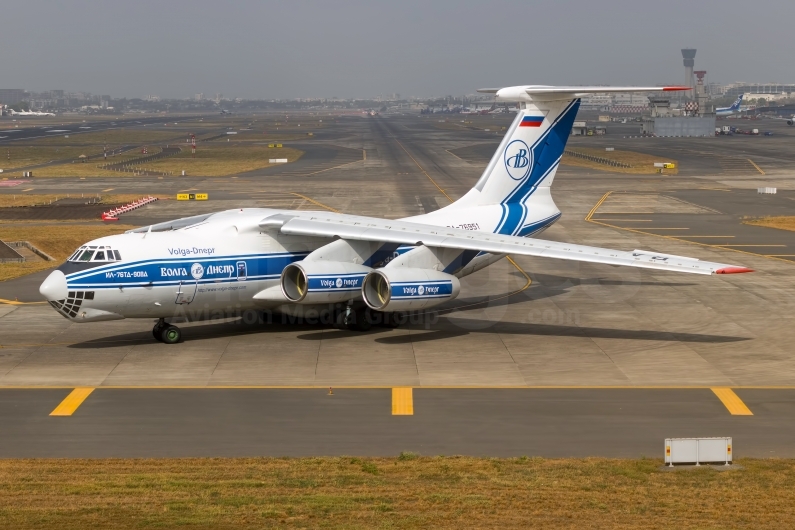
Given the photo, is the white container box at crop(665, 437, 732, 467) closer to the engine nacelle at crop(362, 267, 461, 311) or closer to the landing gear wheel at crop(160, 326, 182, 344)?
the engine nacelle at crop(362, 267, 461, 311)

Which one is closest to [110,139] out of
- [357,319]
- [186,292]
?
[357,319]

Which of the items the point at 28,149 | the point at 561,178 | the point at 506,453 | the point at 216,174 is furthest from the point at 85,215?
the point at 28,149

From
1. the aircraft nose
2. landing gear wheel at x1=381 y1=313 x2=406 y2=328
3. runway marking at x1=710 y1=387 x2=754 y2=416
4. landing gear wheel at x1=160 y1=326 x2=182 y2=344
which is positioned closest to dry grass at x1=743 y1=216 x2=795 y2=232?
landing gear wheel at x1=381 y1=313 x2=406 y2=328

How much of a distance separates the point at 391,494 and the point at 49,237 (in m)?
41.7

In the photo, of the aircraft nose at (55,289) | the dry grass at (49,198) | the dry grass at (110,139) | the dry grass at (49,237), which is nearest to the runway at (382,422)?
the aircraft nose at (55,289)

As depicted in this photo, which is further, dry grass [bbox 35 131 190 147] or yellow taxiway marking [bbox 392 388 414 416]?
dry grass [bbox 35 131 190 147]

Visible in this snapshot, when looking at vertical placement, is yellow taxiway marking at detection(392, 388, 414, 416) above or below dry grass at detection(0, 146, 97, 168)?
above

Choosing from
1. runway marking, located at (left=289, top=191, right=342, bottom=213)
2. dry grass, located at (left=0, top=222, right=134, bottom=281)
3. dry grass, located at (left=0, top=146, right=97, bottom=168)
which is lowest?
dry grass, located at (left=0, top=146, right=97, bottom=168)

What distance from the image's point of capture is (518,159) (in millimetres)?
35906

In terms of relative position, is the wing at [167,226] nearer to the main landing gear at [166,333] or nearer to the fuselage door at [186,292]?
the fuselage door at [186,292]

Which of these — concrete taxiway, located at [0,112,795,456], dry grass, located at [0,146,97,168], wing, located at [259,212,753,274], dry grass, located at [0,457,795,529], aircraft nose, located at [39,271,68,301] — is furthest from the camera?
dry grass, located at [0,146,97,168]

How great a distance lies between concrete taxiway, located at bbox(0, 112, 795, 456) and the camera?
70.2 feet

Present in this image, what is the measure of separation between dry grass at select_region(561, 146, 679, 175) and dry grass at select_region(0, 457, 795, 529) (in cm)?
8155

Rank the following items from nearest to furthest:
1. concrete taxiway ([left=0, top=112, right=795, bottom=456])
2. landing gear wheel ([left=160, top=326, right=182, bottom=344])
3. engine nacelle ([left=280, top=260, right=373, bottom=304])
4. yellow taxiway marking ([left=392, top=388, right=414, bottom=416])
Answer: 1. concrete taxiway ([left=0, top=112, right=795, bottom=456])
2. yellow taxiway marking ([left=392, top=388, right=414, bottom=416])
3. engine nacelle ([left=280, top=260, right=373, bottom=304])
4. landing gear wheel ([left=160, top=326, right=182, bottom=344])
